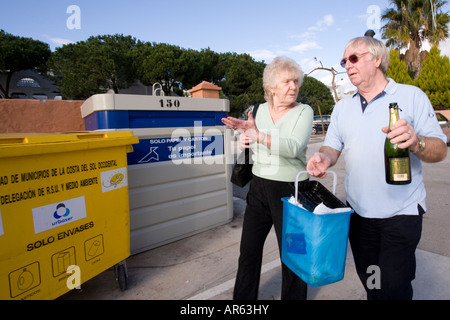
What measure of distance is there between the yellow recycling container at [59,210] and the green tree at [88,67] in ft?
78.7

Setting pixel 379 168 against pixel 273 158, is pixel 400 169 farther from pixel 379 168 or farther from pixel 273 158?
pixel 273 158

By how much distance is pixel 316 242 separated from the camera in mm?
1416

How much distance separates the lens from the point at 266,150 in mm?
1917

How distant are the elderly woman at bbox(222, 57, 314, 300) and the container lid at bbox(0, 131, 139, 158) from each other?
1.07m

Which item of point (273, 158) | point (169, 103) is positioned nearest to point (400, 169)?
point (273, 158)

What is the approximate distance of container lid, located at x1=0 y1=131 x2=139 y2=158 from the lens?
66.0 inches

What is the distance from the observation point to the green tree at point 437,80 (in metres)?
17.7

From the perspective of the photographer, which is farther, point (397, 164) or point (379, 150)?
point (379, 150)

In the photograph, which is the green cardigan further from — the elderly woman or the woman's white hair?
the woman's white hair

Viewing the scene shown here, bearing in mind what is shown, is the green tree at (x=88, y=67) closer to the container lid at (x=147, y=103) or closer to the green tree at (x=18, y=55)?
the green tree at (x=18, y=55)

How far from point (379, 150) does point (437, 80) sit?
21024 mm

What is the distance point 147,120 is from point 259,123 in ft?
4.96
